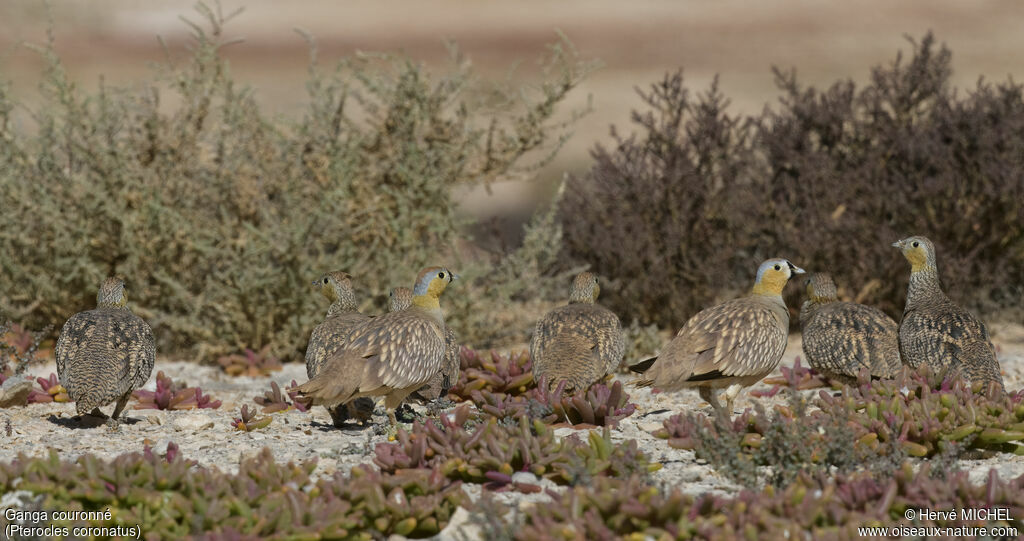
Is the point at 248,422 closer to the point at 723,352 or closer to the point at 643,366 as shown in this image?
the point at 643,366

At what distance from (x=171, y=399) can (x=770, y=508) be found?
503 centimetres

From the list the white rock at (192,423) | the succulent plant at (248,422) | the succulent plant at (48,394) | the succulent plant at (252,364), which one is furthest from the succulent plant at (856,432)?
the succulent plant at (252,364)

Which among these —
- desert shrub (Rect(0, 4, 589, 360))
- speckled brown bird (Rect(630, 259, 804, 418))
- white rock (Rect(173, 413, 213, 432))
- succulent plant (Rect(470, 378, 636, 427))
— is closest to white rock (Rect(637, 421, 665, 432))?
succulent plant (Rect(470, 378, 636, 427))

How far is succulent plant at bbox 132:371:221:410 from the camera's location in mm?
8344

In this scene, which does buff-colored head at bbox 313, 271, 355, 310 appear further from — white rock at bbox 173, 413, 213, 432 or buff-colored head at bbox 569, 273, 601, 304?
buff-colored head at bbox 569, 273, 601, 304

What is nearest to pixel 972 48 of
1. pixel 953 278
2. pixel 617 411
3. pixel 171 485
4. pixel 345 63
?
pixel 953 278

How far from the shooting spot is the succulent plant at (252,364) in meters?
10.5

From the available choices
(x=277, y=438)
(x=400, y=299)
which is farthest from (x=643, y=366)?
(x=277, y=438)

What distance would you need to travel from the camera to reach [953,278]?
38.3 feet

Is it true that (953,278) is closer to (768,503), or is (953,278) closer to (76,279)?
(768,503)

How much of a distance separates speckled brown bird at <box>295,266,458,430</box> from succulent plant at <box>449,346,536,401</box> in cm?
95

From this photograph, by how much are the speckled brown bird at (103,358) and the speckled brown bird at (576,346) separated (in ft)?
9.13

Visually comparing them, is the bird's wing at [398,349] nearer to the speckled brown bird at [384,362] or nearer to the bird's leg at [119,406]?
the speckled brown bird at [384,362]

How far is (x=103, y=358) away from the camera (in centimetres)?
712
